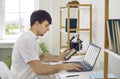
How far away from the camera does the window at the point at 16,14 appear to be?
4.43 m

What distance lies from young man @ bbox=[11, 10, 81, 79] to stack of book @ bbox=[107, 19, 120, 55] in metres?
0.60

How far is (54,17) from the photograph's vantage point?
13.7ft

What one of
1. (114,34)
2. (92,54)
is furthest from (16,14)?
(114,34)

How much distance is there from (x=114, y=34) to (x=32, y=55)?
765 millimetres

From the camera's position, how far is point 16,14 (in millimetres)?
4453

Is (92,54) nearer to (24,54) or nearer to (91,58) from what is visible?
(91,58)

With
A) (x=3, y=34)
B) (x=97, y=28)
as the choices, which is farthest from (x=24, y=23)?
(x=97, y=28)

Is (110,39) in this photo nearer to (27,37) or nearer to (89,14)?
(27,37)

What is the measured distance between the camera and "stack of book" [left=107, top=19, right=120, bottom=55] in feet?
5.12

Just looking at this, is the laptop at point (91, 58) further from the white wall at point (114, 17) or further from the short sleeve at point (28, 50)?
the short sleeve at point (28, 50)

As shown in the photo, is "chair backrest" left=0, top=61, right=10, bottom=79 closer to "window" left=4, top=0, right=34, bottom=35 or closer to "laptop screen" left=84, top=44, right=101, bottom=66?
"laptop screen" left=84, top=44, right=101, bottom=66

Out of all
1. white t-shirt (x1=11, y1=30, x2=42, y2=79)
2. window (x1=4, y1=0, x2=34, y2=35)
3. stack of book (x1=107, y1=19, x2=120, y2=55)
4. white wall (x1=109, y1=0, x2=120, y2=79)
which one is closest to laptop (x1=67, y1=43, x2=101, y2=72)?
white wall (x1=109, y1=0, x2=120, y2=79)

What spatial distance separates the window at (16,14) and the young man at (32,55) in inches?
91.3

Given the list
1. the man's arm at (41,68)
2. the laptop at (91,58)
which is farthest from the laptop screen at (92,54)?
the man's arm at (41,68)
